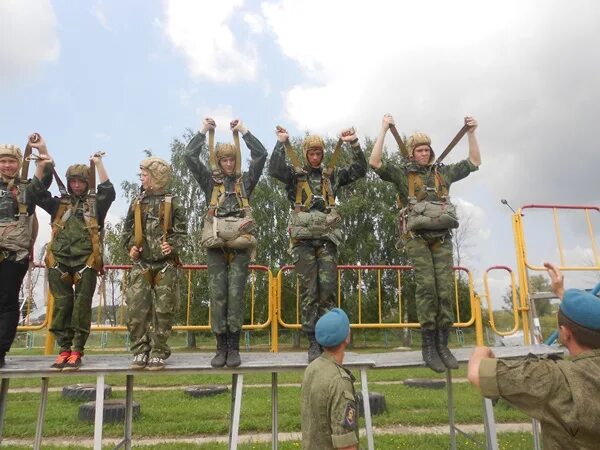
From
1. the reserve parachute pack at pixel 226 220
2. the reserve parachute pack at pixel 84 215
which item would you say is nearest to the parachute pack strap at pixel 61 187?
the reserve parachute pack at pixel 84 215

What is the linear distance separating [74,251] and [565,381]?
4083 mm

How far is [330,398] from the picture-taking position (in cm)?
280

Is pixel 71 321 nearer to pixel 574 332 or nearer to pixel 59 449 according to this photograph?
pixel 59 449

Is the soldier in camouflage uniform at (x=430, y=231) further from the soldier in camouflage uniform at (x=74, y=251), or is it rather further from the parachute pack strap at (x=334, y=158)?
the soldier in camouflage uniform at (x=74, y=251)

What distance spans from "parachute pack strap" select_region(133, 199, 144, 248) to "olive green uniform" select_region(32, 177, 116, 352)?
0.54 metres

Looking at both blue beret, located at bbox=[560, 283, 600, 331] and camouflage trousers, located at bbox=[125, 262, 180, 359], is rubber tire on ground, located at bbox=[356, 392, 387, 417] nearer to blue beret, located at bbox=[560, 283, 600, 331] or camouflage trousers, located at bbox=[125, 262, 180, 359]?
camouflage trousers, located at bbox=[125, 262, 180, 359]

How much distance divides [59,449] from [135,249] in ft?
10.7

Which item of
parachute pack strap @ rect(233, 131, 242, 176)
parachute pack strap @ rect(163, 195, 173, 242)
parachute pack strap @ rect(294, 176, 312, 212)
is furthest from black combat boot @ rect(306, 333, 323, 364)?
parachute pack strap @ rect(233, 131, 242, 176)

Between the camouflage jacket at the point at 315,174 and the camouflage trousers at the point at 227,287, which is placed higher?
the camouflage jacket at the point at 315,174

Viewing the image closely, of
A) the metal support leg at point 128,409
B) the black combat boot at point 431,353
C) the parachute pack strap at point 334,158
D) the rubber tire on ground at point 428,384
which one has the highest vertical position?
the parachute pack strap at point 334,158

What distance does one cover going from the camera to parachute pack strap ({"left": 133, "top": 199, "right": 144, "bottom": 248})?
4430 millimetres

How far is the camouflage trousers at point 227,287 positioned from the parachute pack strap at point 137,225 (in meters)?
0.63

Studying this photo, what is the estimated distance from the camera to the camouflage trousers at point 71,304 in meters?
4.48

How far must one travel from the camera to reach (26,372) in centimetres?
407
